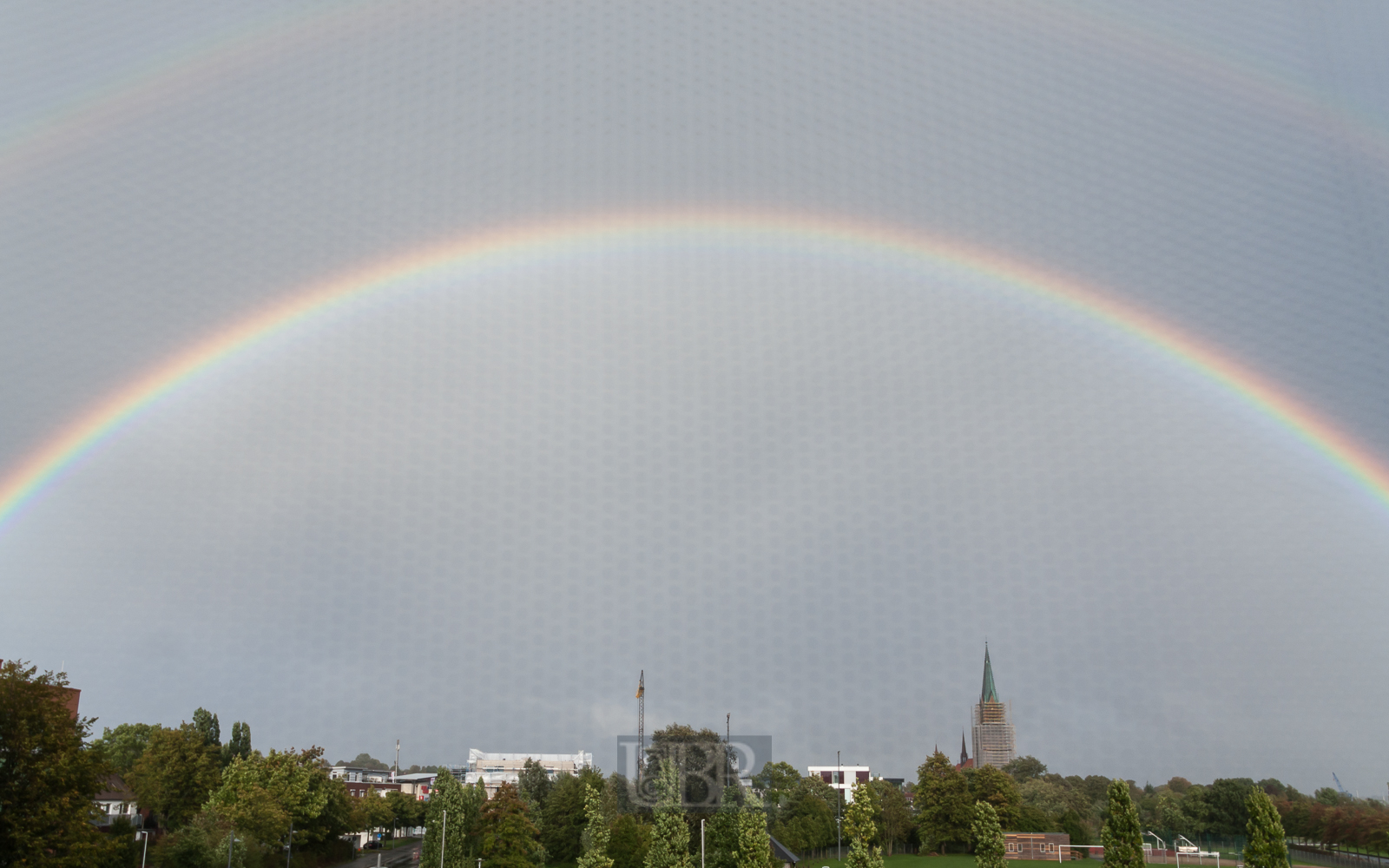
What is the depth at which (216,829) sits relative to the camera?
5341 cm

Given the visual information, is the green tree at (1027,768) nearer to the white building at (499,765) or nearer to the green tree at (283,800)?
the white building at (499,765)

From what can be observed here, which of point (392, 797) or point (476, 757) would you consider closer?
point (392, 797)

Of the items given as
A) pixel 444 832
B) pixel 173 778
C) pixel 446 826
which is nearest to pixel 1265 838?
pixel 444 832

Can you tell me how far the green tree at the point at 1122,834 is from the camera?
47062mm

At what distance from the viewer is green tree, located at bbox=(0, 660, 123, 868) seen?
34.8 meters

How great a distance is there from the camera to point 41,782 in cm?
3547

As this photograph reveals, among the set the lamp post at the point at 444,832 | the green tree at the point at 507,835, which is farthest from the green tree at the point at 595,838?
the lamp post at the point at 444,832

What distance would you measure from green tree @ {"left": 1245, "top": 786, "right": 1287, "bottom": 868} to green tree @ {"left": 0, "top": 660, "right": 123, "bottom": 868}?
48013mm

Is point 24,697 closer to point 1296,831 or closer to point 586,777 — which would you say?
point 586,777

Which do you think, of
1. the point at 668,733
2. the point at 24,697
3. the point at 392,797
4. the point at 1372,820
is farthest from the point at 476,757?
the point at 24,697

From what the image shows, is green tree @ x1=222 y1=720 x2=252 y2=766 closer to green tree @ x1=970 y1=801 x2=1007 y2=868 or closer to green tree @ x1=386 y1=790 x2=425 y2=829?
green tree @ x1=386 y1=790 x2=425 y2=829

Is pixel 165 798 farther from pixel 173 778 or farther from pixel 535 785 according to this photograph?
pixel 535 785

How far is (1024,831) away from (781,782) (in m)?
24.6

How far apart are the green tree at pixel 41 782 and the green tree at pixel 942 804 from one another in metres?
70.8
